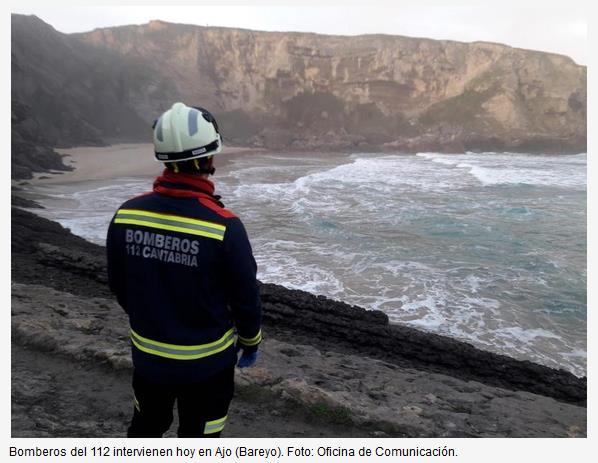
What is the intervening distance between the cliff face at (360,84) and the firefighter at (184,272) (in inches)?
2113

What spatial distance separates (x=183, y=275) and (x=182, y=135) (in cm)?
60

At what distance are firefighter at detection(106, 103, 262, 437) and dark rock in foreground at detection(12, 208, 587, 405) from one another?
13.0 ft

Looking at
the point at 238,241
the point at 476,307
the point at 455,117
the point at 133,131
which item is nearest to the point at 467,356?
the point at 476,307

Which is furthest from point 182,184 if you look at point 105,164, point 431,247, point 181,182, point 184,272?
point 105,164

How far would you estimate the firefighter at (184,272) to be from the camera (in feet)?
6.55

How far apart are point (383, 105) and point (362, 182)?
129ft

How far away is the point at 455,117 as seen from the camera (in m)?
58.0

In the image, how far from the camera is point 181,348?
82.1 inches

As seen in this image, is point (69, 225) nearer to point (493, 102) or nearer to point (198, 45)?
point (198, 45)

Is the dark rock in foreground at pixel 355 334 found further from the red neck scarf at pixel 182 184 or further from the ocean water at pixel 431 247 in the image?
the red neck scarf at pixel 182 184

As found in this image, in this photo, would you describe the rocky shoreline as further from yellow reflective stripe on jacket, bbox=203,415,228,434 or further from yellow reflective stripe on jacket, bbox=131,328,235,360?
yellow reflective stripe on jacket, bbox=131,328,235,360

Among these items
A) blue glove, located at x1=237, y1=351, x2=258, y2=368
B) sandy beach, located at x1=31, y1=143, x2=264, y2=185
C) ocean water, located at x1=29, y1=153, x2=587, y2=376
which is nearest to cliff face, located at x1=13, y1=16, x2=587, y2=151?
sandy beach, located at x1=31, y1=143, x2=264, y2=185

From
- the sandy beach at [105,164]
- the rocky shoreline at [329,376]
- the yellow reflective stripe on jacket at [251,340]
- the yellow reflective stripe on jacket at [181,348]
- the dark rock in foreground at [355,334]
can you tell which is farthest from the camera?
the sandy beach at [105,164]

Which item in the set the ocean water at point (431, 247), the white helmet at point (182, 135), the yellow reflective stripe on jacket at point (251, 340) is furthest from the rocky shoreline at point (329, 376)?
the white helmet at point (182, 135)
